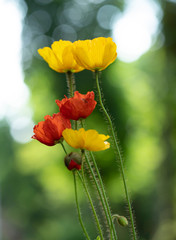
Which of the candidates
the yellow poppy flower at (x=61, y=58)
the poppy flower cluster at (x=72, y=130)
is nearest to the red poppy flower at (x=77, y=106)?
the poppy flower cluster at (x=72, y=130)

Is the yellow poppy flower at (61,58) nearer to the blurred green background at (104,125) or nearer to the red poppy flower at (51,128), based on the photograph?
the red poppy flower at (51,128)

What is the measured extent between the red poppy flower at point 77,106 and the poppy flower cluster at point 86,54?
0.08 metres

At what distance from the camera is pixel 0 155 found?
791cm

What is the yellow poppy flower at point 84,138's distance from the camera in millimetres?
611

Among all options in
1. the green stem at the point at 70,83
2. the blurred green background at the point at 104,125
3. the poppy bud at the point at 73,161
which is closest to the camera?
the poppy bud at the point at 73,161

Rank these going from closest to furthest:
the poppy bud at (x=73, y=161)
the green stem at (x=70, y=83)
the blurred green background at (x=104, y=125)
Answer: the poppy bud at (x=73, y=161)
the green stem at (x=70, y=83)
the blurred green background at (x=104, y=125)

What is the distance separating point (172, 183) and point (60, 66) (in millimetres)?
3984

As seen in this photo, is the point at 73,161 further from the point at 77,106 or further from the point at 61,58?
the point at 61,58

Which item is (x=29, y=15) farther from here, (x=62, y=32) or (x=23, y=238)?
(x=23, y=238)

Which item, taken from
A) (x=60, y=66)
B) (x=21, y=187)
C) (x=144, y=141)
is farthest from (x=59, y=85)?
(x=60, y=66)

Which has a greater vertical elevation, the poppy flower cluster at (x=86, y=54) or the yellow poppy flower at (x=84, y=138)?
the poppy flower cluster at (x=86, y=54)

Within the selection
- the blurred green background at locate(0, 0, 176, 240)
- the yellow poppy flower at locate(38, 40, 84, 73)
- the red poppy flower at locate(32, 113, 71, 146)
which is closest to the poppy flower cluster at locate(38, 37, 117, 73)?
the yellow poppy flower at locate(38, 40, 84, 73)

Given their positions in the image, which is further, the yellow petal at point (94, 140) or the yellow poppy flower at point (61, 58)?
the yellow poppy flower at point (61, 58)

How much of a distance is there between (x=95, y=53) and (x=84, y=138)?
19 cm
